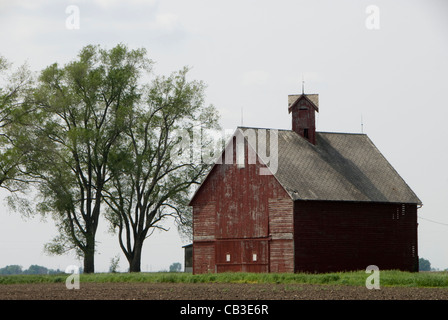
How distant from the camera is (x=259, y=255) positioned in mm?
42219

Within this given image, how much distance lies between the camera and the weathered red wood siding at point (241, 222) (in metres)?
41.6

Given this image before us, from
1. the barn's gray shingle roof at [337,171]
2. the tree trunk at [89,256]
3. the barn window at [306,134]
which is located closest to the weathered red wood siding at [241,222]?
the barn's gray shingle roof at [337,171]

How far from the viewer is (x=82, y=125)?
172 feet

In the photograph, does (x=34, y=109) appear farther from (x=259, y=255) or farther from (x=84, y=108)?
(x=259, y=255)

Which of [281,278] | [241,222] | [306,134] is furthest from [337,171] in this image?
[281,278]

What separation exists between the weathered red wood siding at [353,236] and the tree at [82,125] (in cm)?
1502

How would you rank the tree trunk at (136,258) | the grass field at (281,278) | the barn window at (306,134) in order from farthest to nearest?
the tree trunk at (136,258) → the barn window at (306,134) → the grass field at (281,278)

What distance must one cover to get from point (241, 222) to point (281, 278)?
19.0ft

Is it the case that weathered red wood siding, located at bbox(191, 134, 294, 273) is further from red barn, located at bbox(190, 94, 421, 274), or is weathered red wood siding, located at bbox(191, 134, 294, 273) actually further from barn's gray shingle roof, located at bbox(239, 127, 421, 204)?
barn's gray shingle roof, located at bbox(239, 127, 421, 204)

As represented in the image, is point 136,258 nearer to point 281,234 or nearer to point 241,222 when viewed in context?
point 241,222

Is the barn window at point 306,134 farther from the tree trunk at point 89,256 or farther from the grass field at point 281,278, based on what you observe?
the tree trunk at point 89,256
